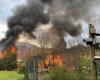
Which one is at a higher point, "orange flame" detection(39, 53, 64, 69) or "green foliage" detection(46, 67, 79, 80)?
"orange flame" detection(39, 53, 64, 69)

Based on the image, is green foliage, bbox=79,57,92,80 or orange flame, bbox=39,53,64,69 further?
orange flame, bbox=39,53,64,69

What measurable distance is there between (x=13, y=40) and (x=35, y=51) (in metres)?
12.8

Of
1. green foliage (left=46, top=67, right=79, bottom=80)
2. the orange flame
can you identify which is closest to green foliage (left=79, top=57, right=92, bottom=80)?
green foliage (left=46, top=67, right=79, bottom=80)

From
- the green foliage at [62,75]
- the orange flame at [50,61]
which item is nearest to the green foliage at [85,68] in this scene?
the green foliage at [62,75]

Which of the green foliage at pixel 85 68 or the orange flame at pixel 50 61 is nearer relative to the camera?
the green foliage at pixel 85 68

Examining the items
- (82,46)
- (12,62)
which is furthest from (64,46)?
(12,62)

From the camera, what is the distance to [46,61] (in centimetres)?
2377

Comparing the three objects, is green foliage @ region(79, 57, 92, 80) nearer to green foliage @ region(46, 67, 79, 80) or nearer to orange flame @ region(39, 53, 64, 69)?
green foliage @ region(46, 67, 79, 80)

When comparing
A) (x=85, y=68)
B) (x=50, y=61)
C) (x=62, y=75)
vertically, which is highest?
(x=50, y=61)

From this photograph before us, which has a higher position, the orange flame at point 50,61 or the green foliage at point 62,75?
the orange flame at point 50,61

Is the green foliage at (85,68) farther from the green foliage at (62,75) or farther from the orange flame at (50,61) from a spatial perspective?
the orange flame at (50,61)

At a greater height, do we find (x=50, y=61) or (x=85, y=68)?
(x=50, y=61)

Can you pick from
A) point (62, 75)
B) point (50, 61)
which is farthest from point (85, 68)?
point (50, 61)

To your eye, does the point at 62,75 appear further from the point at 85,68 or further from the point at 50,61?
the point at 50,61
